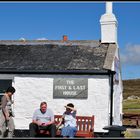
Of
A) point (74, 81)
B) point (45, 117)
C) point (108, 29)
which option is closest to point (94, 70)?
point (74, 81)

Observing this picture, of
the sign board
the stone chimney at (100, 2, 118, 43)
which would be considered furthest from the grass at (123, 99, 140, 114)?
the sign board

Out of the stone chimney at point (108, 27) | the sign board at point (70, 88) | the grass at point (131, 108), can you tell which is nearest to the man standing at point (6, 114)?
the sign board at point (70, 88)

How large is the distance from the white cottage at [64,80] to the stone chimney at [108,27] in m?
0.33

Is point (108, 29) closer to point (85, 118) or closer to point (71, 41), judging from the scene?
point (71, 41)

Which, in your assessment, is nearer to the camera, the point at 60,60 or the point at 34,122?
the point at 34,122

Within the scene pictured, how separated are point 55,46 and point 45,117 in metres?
5.47

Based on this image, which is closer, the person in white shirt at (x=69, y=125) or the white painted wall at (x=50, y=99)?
the person in white shirt at (x=69, y=125)

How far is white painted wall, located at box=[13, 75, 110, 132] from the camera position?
17578mm

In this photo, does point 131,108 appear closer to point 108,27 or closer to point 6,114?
point 108,27

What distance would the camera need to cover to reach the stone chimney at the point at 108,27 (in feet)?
62.8

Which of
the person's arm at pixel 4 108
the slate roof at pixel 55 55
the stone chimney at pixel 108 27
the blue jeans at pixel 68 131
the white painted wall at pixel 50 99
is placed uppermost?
the stone chimney at pixel 108 27

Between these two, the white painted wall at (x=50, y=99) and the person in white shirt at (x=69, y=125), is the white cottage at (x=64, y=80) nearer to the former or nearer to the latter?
the white painted wall at (x=50, y=99)

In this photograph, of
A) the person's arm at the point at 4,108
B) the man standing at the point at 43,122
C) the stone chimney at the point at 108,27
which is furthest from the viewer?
the stone chimney at the point at 108,27

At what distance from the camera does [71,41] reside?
65.1 feet
